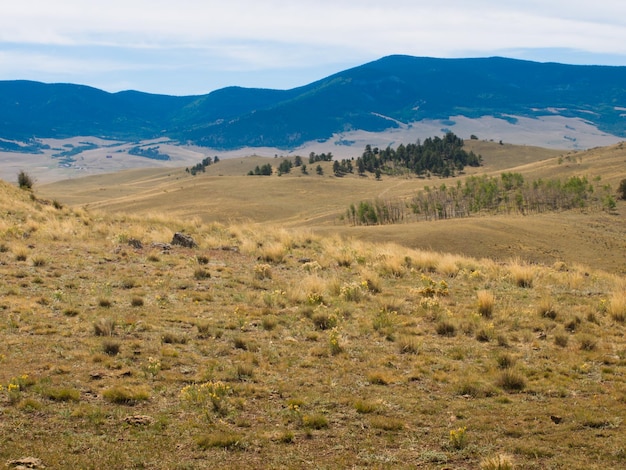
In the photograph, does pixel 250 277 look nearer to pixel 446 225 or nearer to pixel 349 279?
pixel 349 279

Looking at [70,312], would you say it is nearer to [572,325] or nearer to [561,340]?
[561,340]

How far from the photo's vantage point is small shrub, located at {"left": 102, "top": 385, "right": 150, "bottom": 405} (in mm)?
8562

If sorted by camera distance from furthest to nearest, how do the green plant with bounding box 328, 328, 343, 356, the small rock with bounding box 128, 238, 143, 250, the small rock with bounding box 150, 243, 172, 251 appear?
the small rock with bounding box 150, 243, 172, 251 < the small rock with bounding box 128, 238, 143, 250 < the green plant with bounding box 328, 328, 343, 356

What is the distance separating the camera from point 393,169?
534 ft

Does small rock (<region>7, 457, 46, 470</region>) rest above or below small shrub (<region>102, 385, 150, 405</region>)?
below

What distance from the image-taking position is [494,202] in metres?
89.9

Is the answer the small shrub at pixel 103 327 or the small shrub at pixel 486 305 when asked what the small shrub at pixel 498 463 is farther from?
the small shrub at pixel 103 327

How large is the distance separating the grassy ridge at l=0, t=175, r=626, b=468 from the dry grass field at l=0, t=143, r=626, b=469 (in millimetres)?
35

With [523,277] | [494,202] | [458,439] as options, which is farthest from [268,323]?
[494,202]

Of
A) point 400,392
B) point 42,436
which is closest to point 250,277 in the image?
point 400,392

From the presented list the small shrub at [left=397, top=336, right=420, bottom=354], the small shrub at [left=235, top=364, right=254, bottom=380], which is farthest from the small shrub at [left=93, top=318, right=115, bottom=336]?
the small shrub at [left=397, top=336, right=420, bottom=354]

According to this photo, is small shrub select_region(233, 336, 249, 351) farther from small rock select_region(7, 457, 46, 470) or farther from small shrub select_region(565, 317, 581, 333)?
small shrub select_region(565, 317, 581, 333)

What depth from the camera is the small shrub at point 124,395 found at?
8562 mm

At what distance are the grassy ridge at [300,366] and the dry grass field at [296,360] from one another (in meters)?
0.04
